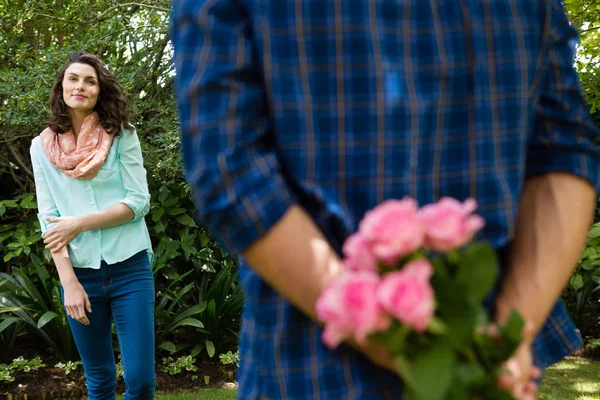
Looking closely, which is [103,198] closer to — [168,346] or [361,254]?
[168,346]

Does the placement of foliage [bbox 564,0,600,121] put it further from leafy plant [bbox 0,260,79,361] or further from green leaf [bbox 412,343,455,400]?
green leaf [bbox 412,343,455,400]

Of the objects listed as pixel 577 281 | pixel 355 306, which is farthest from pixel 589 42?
pixel 355 306

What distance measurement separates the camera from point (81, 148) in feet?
12.6

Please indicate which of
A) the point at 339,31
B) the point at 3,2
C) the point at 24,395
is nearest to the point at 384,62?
the point at 339,31

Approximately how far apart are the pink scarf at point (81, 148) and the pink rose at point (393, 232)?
129 inches

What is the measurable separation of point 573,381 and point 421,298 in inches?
222

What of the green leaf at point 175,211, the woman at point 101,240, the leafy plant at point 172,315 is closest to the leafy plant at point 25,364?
the leafy plant at point 172,315

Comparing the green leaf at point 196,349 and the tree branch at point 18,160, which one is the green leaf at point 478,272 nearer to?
the green leaf at point 196,349

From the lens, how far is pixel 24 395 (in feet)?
17.7

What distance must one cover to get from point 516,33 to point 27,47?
632cm

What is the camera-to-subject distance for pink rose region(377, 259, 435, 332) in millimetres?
687

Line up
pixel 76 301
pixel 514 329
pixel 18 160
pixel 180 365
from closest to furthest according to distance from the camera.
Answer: pixel 514 329
pixel 76 301
pixel 180 365
pixel 18 160

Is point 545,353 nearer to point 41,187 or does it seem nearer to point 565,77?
point 565,77

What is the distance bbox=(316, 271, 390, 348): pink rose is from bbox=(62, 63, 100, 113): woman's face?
3637 mm
